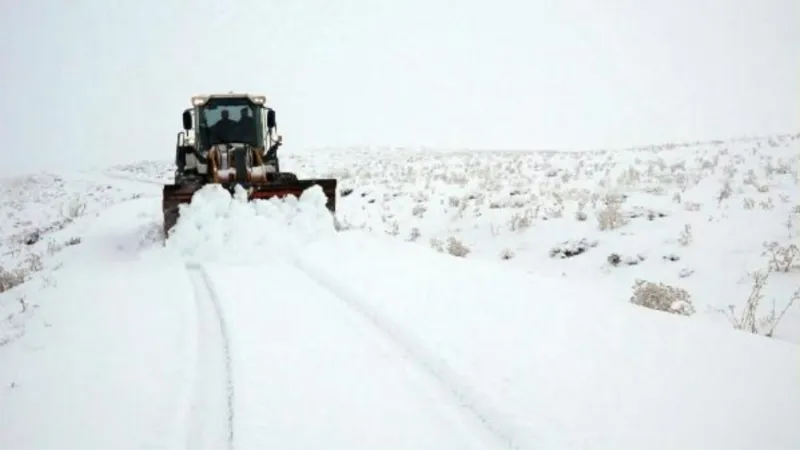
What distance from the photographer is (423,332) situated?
4.55 meters

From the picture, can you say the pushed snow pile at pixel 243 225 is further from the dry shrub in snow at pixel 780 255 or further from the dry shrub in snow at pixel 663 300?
the dry shrub in snow at pixel 780 255

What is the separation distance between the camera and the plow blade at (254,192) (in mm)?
9891

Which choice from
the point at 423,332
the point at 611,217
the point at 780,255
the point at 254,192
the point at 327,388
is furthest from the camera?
the point at 254,192

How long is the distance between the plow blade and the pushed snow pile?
22cm

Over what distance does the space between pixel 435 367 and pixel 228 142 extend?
10706 mm

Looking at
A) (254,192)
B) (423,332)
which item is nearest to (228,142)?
(254,192)

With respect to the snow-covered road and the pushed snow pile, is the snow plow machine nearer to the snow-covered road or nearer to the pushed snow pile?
the pushed snow pile

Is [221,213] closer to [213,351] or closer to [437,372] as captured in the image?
[213,351]

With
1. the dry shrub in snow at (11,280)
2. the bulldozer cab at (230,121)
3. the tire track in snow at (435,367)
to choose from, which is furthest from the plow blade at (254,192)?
the tire track in snow at (435,367)

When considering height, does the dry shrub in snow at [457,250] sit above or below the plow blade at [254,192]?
below

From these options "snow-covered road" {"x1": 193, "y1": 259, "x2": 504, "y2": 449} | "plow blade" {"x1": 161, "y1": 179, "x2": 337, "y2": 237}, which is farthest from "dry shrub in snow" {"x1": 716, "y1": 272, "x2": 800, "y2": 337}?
"plow blade" {"x1": 161, "y1": 179, "x2": 337, "y2": 237}

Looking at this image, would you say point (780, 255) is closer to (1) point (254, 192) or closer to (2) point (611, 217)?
(2) point (611, 217)

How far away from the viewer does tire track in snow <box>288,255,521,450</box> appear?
3066 mm

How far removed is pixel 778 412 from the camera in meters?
3.06
